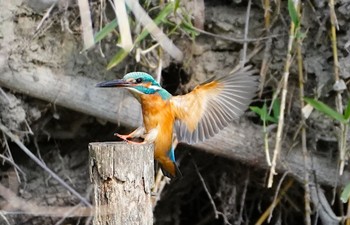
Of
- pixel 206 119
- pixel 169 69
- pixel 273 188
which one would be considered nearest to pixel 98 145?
pixel 206 119

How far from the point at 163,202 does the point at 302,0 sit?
1.27 m

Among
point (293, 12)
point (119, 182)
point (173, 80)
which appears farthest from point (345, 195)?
point (119, 182)

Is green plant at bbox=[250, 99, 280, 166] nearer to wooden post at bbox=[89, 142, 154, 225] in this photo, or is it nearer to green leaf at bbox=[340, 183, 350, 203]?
green leaf at bbox=[340, 183, 350, 203]

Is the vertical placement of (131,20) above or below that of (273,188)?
above

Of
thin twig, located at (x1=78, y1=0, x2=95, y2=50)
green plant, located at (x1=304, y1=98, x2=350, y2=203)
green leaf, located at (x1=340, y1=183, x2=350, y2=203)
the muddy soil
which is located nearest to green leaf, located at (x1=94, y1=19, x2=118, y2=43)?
the muddy soil

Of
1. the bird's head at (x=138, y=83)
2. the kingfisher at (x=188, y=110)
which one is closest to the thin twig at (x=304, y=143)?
the kingfisher at (x=188, y=110)

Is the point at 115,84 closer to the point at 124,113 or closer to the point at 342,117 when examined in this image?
the point at 124,113

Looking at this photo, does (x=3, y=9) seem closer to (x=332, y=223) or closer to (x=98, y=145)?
(x=98, y=145)

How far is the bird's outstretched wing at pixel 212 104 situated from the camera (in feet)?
9.84

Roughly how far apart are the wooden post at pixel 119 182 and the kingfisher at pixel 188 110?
600mm

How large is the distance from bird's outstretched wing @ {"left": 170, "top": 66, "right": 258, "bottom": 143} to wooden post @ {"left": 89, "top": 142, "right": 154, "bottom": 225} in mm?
786

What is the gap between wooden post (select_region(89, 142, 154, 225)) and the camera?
7.13ft

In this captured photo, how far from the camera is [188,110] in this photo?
3.03 meters

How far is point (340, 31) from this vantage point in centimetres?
336
